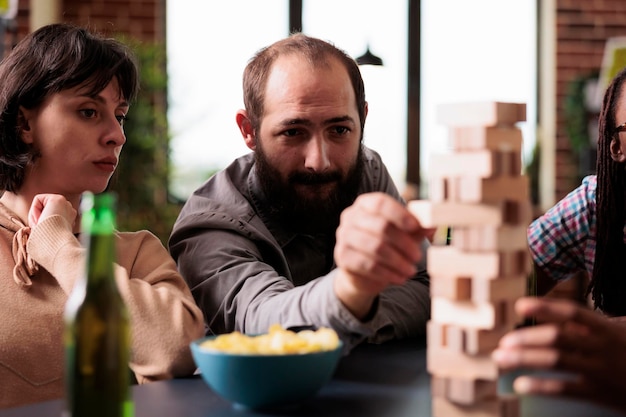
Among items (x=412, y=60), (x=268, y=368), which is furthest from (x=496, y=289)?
(x=412, y=60)

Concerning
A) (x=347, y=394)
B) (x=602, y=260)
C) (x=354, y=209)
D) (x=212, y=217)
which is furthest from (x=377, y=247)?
(x=602, y=260)

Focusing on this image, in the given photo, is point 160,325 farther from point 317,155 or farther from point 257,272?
point 317,155

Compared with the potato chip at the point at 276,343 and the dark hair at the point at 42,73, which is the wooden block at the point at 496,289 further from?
the dark hair at the point at 42,73

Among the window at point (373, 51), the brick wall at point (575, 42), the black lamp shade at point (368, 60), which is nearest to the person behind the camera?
the black lamp shade at point (368, 60)

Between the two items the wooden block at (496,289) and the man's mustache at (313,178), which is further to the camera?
the man's mustache at (313,178)

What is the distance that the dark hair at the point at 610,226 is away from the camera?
1.96m

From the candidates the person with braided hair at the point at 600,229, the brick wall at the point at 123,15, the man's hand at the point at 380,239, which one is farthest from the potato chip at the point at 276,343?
the brick wall at the point at 123,15

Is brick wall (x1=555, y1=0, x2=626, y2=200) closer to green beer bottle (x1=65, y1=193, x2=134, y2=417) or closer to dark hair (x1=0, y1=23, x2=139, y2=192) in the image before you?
dark hair (x1=0, y1=23, x2=139, y2=192)

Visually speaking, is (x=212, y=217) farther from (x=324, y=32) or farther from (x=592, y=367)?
(x=324, y=32)

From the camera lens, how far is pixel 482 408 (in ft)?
2.89

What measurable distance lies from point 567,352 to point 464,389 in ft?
0.41

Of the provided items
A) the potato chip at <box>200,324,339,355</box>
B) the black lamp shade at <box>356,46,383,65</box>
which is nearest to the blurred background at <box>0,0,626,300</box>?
the black lamp shade at <box>356,46,383,65</box>

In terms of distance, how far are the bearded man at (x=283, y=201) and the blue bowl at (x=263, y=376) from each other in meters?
0.32

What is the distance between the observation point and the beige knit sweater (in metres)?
1.33
